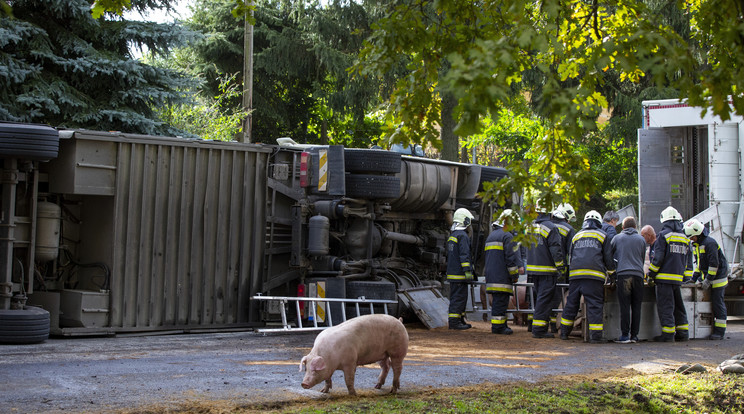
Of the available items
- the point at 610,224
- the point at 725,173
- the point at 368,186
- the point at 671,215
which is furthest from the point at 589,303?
the point at 725,173

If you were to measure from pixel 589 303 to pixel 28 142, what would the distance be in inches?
274

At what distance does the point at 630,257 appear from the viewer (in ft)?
37.9

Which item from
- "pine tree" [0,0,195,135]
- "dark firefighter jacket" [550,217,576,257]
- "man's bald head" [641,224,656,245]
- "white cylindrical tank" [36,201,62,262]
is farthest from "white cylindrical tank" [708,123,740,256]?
"white cylindrical tank" [36,201,62,262]

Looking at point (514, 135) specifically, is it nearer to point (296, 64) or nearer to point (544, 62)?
point (296, 64)

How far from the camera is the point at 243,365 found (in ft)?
26.9

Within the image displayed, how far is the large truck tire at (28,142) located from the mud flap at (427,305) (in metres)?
5.16

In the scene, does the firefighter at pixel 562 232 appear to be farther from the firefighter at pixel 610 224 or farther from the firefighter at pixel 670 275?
the firefighter at pixel 670 275

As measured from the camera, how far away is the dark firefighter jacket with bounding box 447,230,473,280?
40.6 feet

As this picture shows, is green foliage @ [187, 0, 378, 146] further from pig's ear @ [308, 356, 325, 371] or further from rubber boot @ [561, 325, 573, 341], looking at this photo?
pig's ear @ [308, 356, 325, 371]

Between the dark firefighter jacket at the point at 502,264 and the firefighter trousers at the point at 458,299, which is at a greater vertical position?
the dark firefighter jacket at the point at 502,264

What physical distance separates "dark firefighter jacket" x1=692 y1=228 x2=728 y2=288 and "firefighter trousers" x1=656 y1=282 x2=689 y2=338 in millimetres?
725

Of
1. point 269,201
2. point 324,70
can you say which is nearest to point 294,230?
point 269,201

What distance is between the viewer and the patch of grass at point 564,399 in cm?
619

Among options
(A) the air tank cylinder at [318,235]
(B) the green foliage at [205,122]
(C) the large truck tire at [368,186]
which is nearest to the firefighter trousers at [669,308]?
(C) the large truck tire at [368,186]
